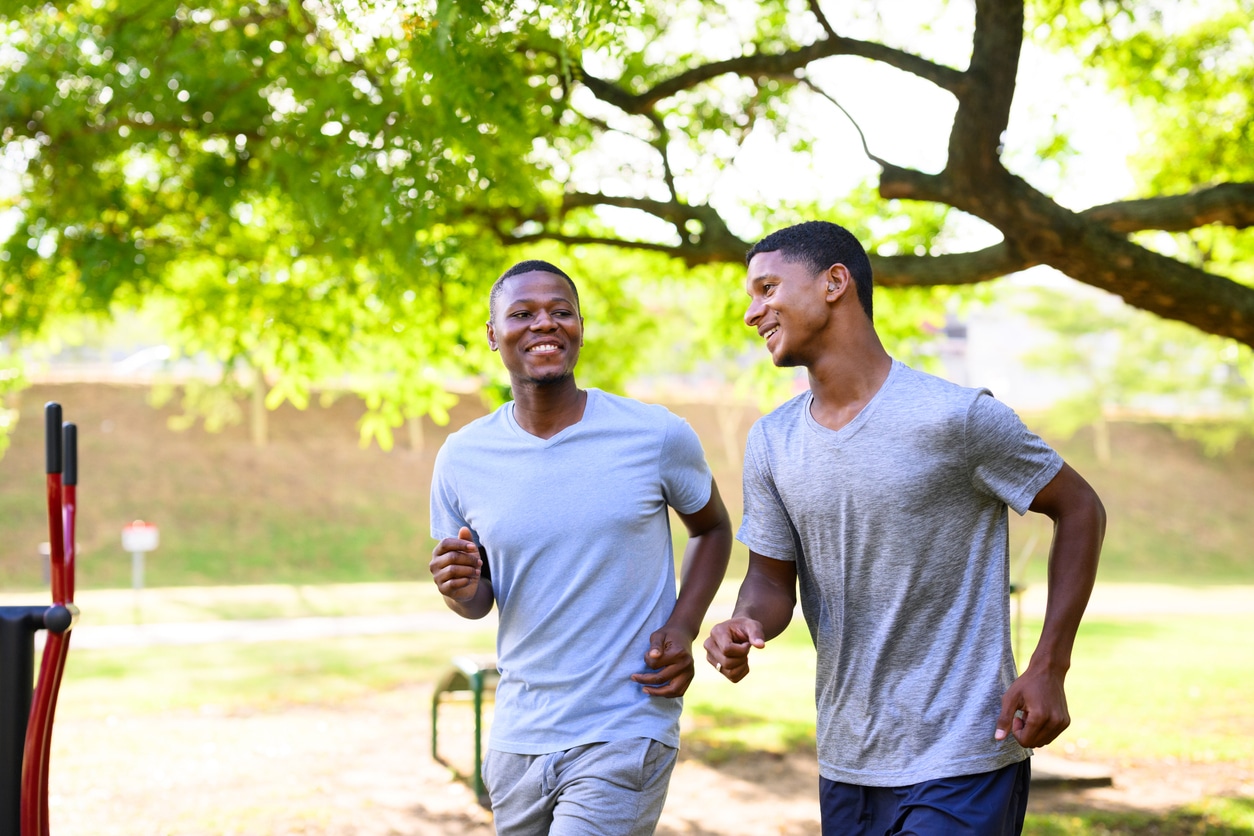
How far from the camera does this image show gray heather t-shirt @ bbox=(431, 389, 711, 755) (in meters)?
3.18

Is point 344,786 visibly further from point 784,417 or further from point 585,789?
point 784,417

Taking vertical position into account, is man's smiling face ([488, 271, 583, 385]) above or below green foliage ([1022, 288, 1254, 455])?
below

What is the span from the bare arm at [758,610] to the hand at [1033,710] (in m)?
0.55

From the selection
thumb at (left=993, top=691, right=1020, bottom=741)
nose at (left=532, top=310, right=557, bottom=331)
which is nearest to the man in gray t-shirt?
thumb at (left=993, top=691, right=1020, bottom=741)

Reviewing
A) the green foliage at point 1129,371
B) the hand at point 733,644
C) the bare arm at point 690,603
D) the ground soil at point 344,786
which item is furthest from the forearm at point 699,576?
the green foliage at point 1129,371

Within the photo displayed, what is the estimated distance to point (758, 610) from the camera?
3.15 meters

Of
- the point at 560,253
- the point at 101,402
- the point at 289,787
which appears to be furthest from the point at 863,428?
the point at 101,402

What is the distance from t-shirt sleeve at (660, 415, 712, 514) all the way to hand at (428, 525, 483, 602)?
584 mm

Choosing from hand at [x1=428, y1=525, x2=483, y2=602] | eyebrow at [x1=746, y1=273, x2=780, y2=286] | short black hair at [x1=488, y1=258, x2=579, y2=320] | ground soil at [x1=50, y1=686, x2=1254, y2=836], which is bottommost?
ground soil at [x1=50, y1=686, x2=1254, y2=836]

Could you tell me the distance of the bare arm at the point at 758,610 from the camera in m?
2.96

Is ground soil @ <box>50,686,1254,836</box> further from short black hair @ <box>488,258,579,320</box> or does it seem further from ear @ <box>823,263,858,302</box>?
ear @ <box>823,263,858,302</box>

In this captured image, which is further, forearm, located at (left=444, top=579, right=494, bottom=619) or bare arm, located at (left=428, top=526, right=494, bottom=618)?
forearm, located at (left=444, top=579, right=494, bottom=619)

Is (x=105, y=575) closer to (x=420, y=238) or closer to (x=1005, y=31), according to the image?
(x=420, y=238)

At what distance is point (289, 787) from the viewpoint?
8273 mm
